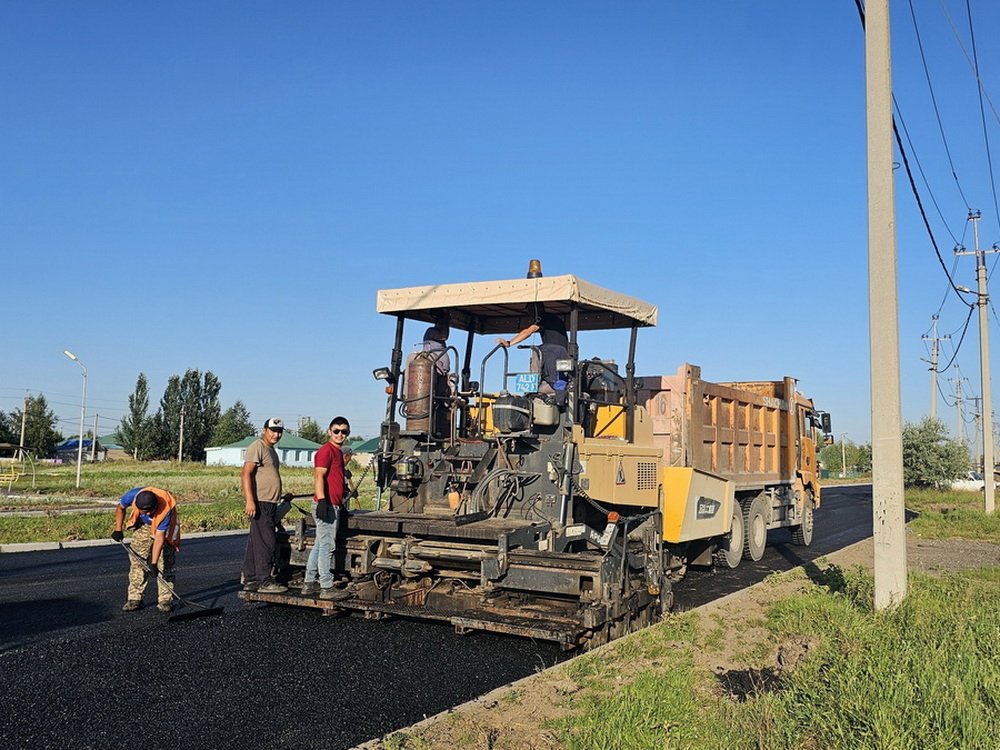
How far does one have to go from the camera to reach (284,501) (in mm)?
8289

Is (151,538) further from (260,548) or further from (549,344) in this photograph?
(549,344)

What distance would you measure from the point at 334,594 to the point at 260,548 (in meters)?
1.10

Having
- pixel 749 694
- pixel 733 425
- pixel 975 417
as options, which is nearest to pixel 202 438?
pixel 975 417

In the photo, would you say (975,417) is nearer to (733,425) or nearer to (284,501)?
(733,425)

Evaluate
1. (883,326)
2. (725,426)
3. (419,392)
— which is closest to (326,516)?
(419,392)

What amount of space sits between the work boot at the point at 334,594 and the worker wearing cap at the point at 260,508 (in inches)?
27.4

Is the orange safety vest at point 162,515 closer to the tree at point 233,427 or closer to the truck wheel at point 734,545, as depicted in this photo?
the truck wheel at point 734,545

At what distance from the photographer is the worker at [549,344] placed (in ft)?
25.6

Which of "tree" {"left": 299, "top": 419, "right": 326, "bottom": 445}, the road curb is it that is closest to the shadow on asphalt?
the road curb

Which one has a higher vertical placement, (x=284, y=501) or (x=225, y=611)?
(x=284, y=501)

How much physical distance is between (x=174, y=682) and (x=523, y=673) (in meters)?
2.31

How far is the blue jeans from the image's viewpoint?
7.33 meters

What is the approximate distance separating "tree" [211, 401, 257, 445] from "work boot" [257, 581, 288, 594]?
257 ft

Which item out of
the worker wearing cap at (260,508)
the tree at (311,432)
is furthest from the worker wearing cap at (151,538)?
the tree at (311,432)
